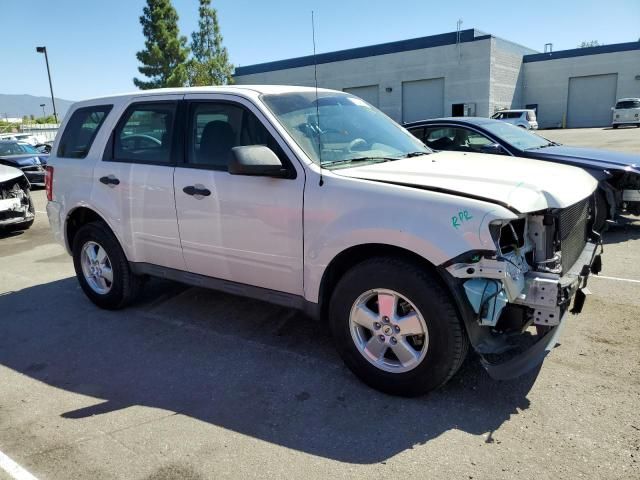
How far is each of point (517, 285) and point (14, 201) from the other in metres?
9.06

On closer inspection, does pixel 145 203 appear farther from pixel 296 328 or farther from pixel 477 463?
pixel 477 463

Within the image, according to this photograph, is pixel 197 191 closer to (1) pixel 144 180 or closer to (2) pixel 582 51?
(1) pixel 144 180

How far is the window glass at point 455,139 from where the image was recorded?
770cm

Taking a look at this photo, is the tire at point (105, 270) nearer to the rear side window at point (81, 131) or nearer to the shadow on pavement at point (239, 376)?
the shadow on pavement at point (239, 376)

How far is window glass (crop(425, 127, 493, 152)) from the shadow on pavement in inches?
170

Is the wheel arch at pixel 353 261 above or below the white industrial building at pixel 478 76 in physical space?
below

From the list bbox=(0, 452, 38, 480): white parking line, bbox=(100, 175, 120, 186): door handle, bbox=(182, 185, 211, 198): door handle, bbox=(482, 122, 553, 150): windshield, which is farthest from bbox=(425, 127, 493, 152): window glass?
bbox=(0, 452, 38, 480): white parking line

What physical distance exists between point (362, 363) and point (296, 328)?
120 centimetres

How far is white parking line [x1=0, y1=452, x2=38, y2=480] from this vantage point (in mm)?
2759

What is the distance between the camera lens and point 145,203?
450 cm

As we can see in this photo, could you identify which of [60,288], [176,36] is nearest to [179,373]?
[60,288]

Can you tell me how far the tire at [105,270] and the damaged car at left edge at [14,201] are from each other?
15.7 ft

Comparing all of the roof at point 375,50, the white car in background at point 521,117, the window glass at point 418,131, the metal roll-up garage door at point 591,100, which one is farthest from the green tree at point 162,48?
the window glass at point 418,131

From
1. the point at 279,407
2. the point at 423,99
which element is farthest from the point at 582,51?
the point at 279,407
